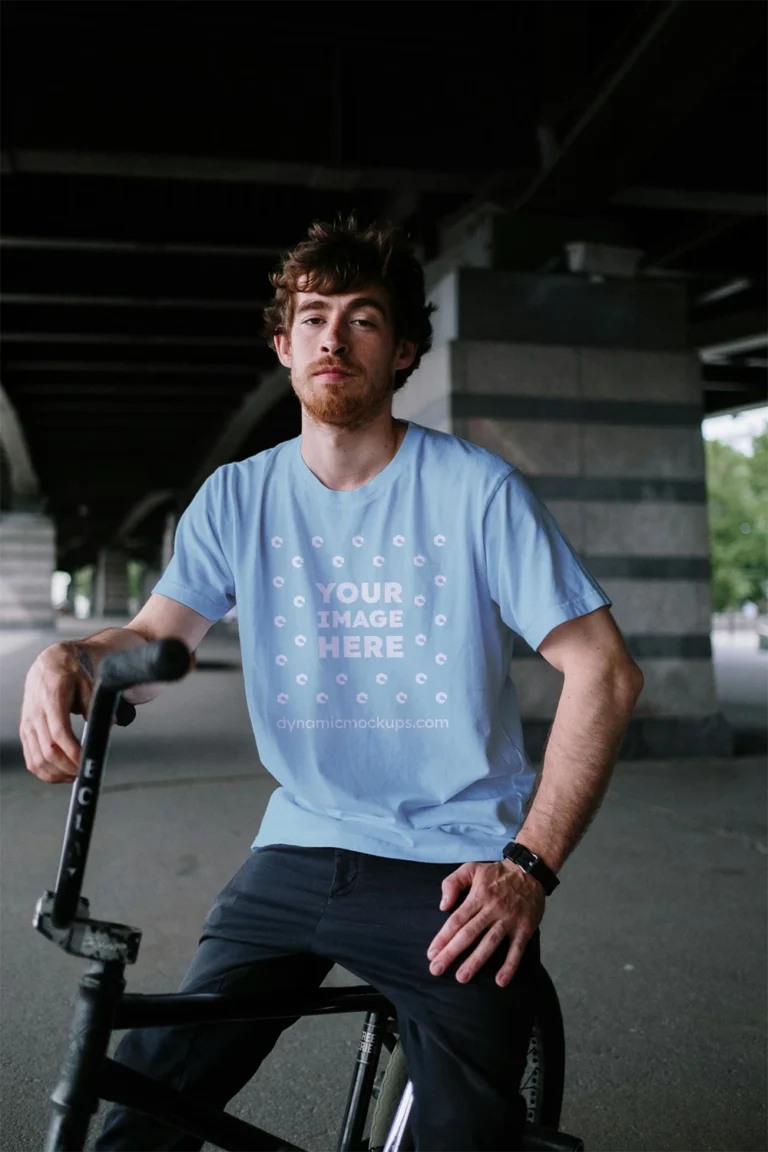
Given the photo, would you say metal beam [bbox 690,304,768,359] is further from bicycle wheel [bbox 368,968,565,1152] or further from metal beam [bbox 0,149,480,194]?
bicycle wheel [bbox 368,968,565,1152]

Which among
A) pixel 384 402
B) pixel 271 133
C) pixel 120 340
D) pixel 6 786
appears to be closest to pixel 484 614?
pixel 384 402

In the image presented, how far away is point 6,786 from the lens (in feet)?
26.9

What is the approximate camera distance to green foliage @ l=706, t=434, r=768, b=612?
219ft

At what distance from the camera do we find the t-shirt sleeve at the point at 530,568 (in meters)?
2.00

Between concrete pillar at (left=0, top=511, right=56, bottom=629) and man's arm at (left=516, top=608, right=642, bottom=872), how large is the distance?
143 ft

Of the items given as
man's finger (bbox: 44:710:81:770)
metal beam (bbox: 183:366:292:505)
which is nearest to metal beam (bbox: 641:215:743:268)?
metal beam (bbox: 183:366:292:505)

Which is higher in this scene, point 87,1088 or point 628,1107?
point 87,1088

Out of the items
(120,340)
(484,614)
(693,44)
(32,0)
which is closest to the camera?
(484,614)

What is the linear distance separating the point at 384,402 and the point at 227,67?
747 centimetres

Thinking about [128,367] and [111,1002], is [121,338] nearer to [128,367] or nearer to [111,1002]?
[128,367]

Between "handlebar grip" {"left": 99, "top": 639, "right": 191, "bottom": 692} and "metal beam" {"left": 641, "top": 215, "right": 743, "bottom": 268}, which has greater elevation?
"metal beam" {"left": 641, "top": 215, "right": 743, "bottom": 268}

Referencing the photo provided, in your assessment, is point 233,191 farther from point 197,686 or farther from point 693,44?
point 197,686

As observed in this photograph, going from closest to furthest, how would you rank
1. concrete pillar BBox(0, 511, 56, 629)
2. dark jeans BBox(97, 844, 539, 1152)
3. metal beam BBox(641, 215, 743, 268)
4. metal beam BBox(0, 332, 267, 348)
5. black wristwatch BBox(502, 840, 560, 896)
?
1. dark jeans BBox(97, 844, 539, 1152)
2. black wristwatch BBox(502, 840, 560, 896)
3. metal beam BBox(641, 215, 743, 268)
4. metal beam BBox(0, 332, 267, 348)
5. concrete pillar BBox(0, 511, 56, 629)

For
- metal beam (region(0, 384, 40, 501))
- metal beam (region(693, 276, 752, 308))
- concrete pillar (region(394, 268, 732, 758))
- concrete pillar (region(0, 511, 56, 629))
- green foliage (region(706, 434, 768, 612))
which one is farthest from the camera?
green foliage (region(706, 434, 768, 612))
